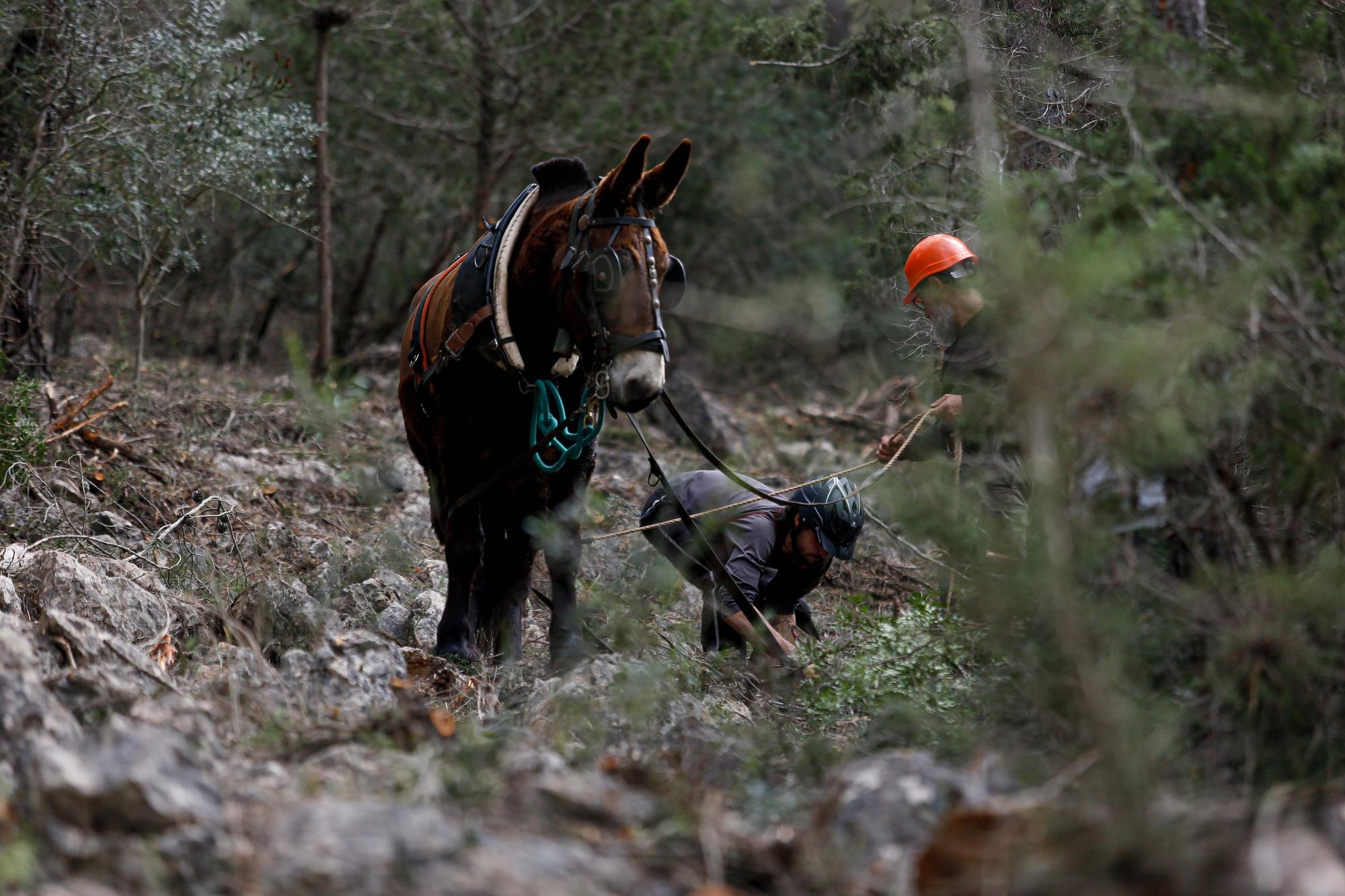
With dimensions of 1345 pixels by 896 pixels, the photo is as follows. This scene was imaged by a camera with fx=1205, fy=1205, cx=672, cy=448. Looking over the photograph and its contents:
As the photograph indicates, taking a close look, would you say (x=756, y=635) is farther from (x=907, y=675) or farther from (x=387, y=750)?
(x=387, y=750)

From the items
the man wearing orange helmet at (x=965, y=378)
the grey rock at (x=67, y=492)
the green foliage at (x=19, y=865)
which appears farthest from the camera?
the grey rock at (x=67, y=492)

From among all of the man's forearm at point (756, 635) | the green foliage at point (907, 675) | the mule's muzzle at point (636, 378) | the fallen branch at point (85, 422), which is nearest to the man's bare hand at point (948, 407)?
the green foliage at point (907, 675)

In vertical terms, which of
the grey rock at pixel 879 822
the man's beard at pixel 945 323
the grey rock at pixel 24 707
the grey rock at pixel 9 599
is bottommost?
the grey rock at pixel 9 599

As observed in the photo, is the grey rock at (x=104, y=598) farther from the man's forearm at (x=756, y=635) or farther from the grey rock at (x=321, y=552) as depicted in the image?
the man's forearm at (x=756, y=635)

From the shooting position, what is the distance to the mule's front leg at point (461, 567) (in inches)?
213

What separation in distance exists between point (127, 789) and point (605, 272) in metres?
2.63

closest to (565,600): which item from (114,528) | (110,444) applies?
(114,528)

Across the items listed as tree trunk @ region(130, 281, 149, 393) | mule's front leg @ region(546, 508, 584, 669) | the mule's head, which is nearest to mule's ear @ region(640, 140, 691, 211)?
the mule's head

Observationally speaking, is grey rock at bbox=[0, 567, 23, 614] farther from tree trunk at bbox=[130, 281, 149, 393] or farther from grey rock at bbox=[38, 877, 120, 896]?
tree trunk at bbox=[130, 281, 149, 393]

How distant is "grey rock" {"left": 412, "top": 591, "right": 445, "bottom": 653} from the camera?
5.71 metres

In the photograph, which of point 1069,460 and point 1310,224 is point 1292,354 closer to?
point 1310,224

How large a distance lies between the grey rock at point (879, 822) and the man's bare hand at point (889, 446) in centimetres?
231

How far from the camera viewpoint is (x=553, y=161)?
5180 millimetres

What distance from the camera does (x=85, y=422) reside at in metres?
7.45
